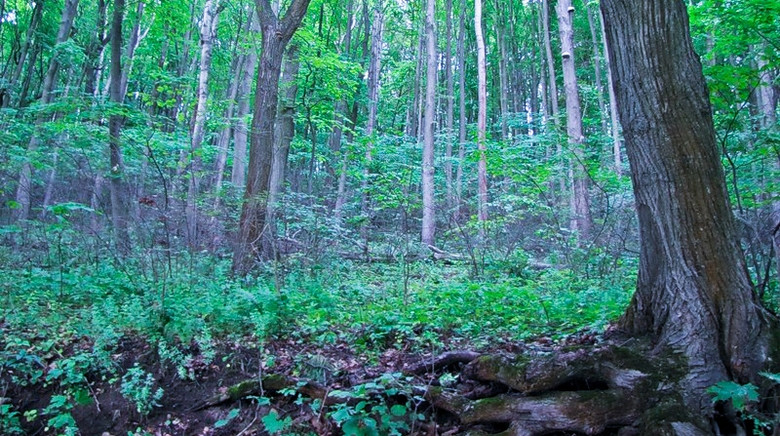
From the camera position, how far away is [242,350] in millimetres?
4609

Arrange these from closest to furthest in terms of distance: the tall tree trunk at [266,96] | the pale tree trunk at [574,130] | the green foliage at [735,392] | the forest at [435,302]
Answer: the green foliage at [735,392] < the forest at [435,302] < the tall tree trunk at [266,96] < the pale tree trunk at [574,130]

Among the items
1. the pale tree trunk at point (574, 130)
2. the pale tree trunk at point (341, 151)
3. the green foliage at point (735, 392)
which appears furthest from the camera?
the pale tree trunk at point (341, 151)

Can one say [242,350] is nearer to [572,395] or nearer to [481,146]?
[572,395]

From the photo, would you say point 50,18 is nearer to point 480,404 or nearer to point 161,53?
point 161,53

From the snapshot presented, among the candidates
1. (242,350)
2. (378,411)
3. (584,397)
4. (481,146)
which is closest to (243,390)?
(242,350)

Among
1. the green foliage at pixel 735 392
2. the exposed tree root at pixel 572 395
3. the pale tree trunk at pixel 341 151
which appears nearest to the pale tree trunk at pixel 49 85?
the pale tree trunk at pixel 341 151

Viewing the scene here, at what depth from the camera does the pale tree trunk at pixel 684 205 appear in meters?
3.02

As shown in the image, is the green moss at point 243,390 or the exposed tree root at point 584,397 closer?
the exposed tree root at point 584,397

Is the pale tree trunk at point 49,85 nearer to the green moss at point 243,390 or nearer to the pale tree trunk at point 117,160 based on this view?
the pale tree trunk at point 117,160

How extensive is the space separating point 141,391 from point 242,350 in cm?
90

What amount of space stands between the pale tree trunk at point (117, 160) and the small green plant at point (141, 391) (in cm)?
326

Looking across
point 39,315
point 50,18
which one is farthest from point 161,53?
point 39,315

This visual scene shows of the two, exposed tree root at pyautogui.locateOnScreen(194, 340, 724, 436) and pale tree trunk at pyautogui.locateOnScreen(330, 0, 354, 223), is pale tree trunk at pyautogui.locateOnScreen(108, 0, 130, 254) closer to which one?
exposed tree root at pyautogui.locateOnScreen(194, 340, 724, 436)

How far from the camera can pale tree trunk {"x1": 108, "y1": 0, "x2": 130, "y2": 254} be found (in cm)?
723
